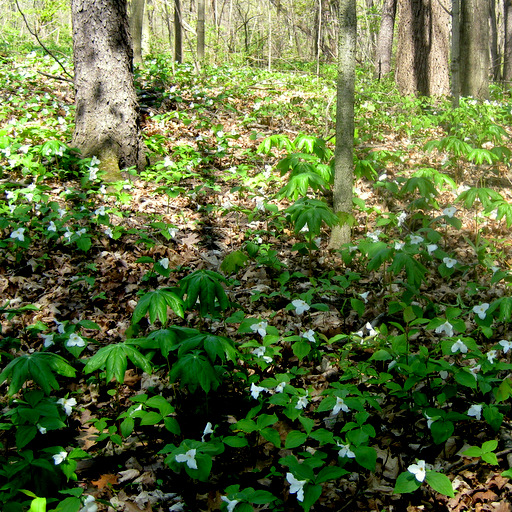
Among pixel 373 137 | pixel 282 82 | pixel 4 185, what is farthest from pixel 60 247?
pixel 282 82

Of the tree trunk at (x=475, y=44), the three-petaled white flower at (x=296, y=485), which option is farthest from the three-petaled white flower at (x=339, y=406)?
the tree trunk at (x=475, y=44)

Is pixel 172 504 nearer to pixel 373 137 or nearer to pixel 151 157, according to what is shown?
pixel 151 157

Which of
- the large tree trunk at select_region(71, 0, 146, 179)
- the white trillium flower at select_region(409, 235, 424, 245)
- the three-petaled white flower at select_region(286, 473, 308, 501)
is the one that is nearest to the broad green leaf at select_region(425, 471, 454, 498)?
the three-petaled white flower at select_region(286, 473, 308, 501)

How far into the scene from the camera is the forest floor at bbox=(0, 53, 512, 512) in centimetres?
207

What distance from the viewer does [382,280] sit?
12.1 ft

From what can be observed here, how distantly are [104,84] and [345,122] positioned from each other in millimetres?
2803

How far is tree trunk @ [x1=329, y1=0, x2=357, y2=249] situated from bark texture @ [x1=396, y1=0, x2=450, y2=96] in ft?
15.1

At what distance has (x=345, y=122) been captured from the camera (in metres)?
3.78

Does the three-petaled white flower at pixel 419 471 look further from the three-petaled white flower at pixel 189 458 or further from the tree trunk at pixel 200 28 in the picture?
the tree trunk at pixel 200 28

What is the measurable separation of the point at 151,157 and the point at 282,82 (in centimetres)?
394

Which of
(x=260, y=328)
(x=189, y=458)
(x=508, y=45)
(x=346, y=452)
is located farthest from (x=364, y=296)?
(x=508, y=45)

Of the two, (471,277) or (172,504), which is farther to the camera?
(471,277)

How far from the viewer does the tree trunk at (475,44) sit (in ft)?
22.6

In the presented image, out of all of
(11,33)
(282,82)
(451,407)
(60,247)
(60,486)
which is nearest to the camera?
(60,486)
